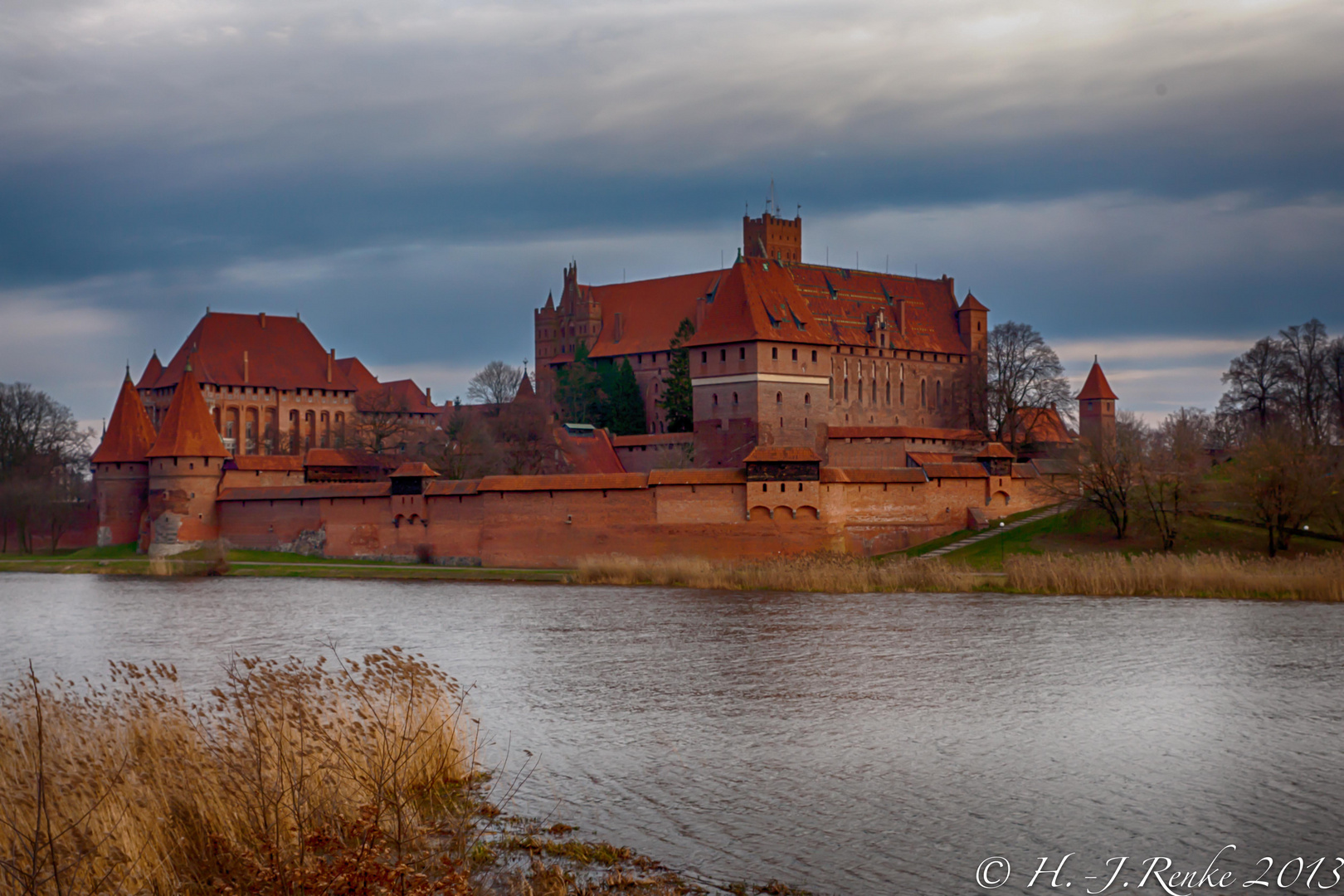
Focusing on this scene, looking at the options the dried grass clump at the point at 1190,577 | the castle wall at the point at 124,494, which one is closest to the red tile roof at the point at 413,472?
the castle wall at the point at 124,494

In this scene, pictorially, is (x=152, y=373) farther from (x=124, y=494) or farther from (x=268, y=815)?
(x=268, y=815)

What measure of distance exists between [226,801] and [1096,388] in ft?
162

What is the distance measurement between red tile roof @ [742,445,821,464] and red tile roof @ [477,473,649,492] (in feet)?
8.35

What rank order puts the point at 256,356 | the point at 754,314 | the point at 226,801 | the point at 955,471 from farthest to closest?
the point at 256,356 → the point at 754,314 → the point at 955,471 → the point at 226,801

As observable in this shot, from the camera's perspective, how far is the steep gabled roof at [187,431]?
128 feet

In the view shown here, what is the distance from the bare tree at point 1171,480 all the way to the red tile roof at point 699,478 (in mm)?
8622

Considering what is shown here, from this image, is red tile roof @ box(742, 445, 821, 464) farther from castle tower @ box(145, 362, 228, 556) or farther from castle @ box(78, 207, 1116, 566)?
castle tower @ box(145, 362, 228, 556)

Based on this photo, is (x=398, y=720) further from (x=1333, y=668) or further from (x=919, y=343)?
(x=919, y=343)

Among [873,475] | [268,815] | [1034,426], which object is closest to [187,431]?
[873,475]

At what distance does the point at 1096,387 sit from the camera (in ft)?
174

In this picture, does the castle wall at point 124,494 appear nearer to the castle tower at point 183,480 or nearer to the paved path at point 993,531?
the castle tower at point 183,480


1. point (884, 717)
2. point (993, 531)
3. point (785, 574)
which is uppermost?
point (993, 531)

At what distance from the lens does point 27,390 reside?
4897 centimetres

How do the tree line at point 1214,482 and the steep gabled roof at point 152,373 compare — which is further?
the steep gabled roof at point 152,373
